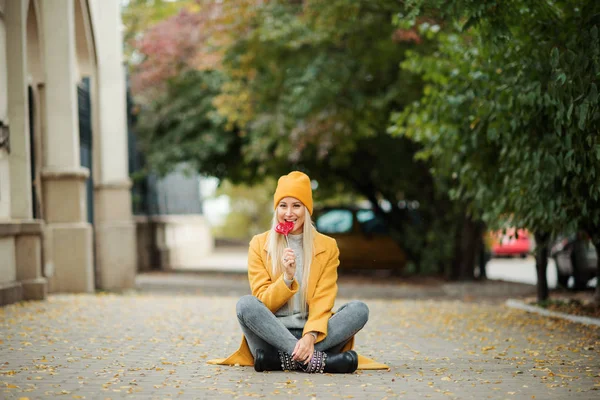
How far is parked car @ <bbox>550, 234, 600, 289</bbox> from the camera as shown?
17.8 m

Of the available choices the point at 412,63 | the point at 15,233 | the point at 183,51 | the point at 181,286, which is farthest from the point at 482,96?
the point at 183,51

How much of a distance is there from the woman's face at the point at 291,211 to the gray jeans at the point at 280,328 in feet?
2.10

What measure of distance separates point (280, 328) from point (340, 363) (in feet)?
1.77

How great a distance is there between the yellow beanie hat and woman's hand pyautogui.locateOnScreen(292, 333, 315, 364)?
0.97 metres

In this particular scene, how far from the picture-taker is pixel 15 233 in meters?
13.0

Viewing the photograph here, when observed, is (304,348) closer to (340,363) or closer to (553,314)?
(340,363)

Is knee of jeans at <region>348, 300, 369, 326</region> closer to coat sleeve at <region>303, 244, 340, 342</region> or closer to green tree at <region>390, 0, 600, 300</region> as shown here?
coat sleeve at <region>303, 244, 340, 342</region>

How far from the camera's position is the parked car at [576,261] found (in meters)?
17.8

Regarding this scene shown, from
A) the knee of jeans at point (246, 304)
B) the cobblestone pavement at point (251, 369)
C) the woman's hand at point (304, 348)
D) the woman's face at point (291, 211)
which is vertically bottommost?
the cobblestone pavement at point (251, 369)

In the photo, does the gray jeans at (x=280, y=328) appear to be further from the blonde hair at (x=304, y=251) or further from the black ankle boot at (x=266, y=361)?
the blonde hair at (x=304, y=251)

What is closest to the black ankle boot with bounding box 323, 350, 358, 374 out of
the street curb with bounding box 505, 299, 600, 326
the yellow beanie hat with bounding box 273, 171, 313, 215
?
the yellow beanie hat with bounding box 273, 171, 313, 215

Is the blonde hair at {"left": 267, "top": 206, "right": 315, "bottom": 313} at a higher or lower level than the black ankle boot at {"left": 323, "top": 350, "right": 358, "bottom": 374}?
higher

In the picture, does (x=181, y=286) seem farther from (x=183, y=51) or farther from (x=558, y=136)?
(x=558, y=136)

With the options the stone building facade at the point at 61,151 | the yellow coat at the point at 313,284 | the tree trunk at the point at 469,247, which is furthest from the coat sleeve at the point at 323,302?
the tree trunk at the point at 469,247
